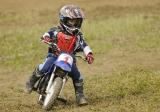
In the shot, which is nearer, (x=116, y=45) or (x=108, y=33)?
(x=116, y=45)

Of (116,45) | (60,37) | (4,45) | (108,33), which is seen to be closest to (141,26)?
(108,33)

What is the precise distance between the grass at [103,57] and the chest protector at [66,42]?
3.33 feet

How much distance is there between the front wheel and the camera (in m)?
9.76

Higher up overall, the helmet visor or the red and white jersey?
the helmet visor

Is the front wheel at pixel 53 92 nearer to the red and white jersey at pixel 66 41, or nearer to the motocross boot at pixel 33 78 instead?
the motocross boot at pixel 33 78

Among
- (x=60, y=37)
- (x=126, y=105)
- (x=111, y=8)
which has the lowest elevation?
(x=126, y=105)

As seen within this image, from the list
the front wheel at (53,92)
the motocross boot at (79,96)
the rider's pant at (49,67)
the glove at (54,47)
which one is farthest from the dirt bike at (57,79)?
the motocross boot at (79,96)

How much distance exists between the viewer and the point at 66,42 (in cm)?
1025

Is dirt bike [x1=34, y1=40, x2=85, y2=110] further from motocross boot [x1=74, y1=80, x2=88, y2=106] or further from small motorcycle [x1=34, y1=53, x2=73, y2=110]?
motocross boot [x1=74, y1=80, x2=88, y2=106]

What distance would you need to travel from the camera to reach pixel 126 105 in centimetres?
971

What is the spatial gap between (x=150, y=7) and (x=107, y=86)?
2026 centimetres

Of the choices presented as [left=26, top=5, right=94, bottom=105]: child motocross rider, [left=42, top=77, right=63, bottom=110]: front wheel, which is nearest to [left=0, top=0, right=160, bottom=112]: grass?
[left=42, top=77, right=63, bottom=110]: front wheel

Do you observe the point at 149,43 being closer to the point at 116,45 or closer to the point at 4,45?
the point at 116,45

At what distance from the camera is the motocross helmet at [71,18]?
33.5 ft
